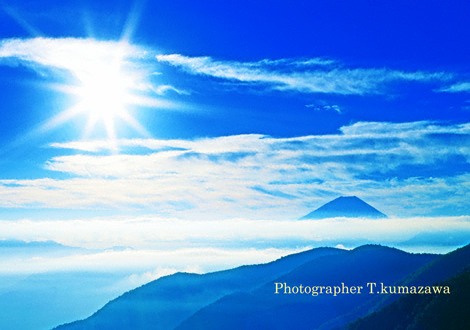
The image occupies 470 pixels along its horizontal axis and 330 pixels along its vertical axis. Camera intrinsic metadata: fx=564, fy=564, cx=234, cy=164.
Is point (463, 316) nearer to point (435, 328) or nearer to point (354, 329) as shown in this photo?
point (435, 328)

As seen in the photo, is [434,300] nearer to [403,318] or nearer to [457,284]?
[457,284]

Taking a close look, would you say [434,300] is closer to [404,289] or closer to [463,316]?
[463,316]

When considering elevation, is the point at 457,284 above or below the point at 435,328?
above

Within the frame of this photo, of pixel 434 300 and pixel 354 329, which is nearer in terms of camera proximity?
pixel 434 300

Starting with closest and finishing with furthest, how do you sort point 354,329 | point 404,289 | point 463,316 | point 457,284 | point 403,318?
point 463,316 → point 457,284 → point 403,318 → point 354,329 → point 404,289

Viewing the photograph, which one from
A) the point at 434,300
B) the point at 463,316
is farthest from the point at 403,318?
the point at 463,316

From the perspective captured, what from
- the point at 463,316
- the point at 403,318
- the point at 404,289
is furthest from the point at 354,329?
the point at 463,316

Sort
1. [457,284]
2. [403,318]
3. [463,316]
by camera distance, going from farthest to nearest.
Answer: [403,318]
[457,284]
[463,316]

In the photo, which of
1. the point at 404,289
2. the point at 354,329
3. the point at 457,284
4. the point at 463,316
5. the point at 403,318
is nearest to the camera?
the point at 463,316
